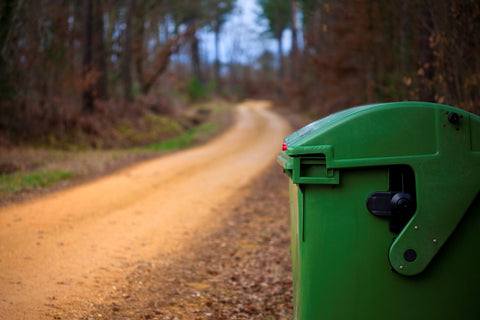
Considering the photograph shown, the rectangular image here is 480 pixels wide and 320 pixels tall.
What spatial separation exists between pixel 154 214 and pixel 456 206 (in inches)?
247

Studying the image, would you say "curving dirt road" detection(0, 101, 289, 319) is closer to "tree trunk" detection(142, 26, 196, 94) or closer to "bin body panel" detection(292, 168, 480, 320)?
"bin body panel" detection(292, 168, 480, 320)

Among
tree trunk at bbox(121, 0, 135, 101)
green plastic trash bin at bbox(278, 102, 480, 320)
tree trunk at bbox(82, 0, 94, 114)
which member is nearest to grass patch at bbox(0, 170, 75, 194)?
tree trunk at bbox(82, 0, 94, 114)

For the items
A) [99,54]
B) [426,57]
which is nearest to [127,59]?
[99,54]

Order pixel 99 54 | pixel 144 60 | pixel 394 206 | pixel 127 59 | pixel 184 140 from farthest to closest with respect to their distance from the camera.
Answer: pixel 144 60
pixel 127 59
pixel 184 140
pixel 99 54
pixel 394 206

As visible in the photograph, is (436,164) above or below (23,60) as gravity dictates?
below

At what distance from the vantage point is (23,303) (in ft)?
14.1

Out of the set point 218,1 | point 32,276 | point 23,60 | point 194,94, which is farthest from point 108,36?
point 218,1

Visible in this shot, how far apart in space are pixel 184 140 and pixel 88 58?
221 inches

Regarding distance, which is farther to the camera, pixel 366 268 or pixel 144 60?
pixel 144 60

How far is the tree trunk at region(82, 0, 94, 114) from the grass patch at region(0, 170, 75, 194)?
768 centimetres

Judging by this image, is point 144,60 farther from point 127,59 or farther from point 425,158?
point 425,158

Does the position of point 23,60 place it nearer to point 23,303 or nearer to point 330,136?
point 23,303

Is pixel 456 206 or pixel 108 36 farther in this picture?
pixel 108 36

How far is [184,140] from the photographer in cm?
2084
